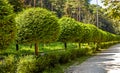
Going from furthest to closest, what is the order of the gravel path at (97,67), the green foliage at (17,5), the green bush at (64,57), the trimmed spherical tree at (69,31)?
1. the green foliage at (17,5)
2. the trimmed spherical tree at (69,31)
3. the green bush at (64,57)
4. the gravel path at (97,67)

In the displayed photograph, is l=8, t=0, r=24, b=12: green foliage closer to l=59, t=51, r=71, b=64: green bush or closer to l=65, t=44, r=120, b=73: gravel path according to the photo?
l=65, t=44, r=120, b=73: gravel path

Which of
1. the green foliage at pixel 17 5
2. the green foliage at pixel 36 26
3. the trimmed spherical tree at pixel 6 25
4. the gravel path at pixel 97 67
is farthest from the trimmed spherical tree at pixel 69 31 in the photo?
the green foliage at pixel 17 5

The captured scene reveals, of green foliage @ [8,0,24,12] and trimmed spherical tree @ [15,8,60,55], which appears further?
green foliage @ [8,0,24,12]

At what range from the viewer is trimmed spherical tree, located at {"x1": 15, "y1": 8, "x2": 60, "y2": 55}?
13.5m

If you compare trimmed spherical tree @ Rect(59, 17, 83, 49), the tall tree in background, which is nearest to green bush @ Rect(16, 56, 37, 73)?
the tall tree in background

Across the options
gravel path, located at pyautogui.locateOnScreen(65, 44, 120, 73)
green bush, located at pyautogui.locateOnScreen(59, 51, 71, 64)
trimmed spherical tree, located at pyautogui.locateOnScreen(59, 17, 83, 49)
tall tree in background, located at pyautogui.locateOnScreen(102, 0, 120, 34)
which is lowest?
gravel path, located at pyautogui.locateOnScreen(65, 44, 120, 73)

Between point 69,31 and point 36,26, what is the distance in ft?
27.9

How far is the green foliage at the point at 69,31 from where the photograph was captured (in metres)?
21.4

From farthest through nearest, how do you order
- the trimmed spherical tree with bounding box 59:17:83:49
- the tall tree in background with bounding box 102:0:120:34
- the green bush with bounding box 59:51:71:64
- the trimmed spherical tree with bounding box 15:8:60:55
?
the trimmed spherical tree with bounding box 59:17:83:49, the tall tree in background with bounding box 102:0:120:34, the green bush with bounding box 59:51:71:64, the trimmed spherical tree with bounding box 15:8:60:55

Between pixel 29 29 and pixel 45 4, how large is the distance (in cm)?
6514

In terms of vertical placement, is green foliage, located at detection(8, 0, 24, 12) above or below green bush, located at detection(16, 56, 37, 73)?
above

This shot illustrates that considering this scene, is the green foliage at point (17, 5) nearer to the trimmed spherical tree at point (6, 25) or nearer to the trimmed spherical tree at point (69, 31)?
the trimmed spherical tree at point (69, 31)

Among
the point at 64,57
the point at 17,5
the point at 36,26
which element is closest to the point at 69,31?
the point at 64,57

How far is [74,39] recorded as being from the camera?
892 inches
